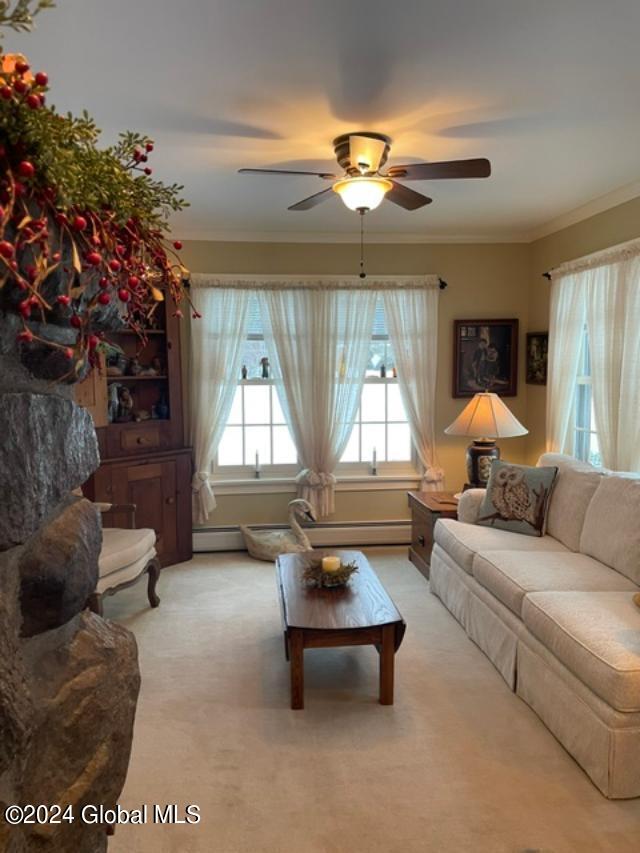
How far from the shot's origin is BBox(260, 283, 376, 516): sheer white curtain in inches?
200

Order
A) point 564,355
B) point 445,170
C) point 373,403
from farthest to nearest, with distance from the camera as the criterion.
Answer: point 373,403 < point 564,355 < point 445,170

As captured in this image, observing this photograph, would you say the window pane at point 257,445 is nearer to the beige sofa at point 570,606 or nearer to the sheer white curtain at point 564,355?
the beige sofa at point 570,606

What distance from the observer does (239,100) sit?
2.52m

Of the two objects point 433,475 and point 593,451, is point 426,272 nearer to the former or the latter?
point 433,475

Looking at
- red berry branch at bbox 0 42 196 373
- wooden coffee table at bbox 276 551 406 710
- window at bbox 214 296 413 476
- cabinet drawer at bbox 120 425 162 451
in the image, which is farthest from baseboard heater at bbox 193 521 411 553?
red berry branch at bbox 0 42 196 373

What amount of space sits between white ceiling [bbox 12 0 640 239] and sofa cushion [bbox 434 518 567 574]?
6.94 feet

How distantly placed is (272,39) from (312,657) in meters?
2.81

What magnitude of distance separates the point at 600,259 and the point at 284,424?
2696mm

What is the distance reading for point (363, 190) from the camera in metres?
2.87

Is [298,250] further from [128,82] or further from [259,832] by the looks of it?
[259,832]

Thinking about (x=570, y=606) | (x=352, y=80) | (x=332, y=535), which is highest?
(x=352, y=80)

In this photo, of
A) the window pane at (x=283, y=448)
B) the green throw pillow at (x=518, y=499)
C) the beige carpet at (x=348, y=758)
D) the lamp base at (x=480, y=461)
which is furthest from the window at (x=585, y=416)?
the window pane at (x=283, y=448)

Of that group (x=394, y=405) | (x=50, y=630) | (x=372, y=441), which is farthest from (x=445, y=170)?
(x=372, y=441)

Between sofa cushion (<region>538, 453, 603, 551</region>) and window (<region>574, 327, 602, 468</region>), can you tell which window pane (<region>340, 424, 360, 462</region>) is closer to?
window (<region>574, 327, 602, 468</region>)
